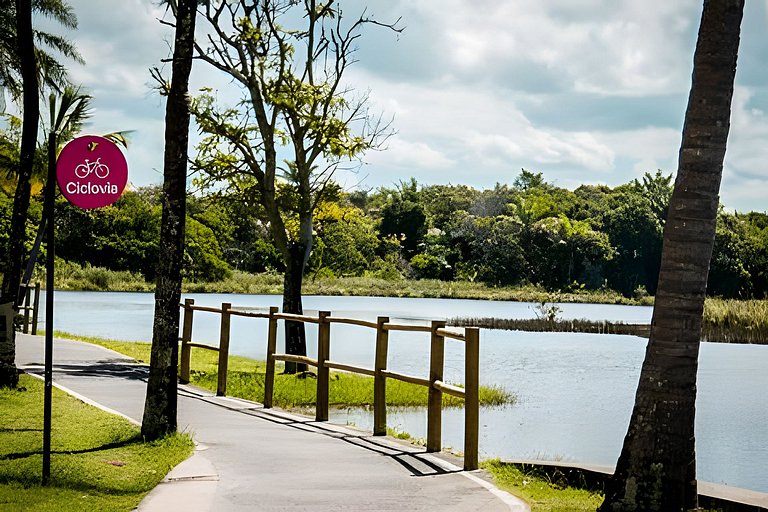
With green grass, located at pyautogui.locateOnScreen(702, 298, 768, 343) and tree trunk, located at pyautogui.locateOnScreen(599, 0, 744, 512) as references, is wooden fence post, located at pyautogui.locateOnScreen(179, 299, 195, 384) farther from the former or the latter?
green grass, located at pyautogui.locateOnScreen(702, 298, 768, 343)

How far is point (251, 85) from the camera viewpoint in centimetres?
2162

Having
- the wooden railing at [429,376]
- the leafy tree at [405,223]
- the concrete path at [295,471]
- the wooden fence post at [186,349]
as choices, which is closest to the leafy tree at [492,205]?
the leafy tree at [405,223]

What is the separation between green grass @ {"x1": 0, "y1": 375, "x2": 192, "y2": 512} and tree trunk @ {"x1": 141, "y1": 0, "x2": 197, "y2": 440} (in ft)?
1.07

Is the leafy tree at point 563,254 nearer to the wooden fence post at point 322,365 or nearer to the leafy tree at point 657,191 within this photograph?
the leafy tree at point 657,191

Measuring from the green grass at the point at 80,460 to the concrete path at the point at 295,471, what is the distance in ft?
0.77

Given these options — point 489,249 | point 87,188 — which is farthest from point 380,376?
point 489,249

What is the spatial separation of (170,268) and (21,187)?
16.7ft

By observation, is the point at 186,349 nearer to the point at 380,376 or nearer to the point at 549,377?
the point at 380,376

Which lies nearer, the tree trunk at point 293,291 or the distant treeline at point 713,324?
the tree trunk at point 293,291

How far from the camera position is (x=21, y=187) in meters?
14.5

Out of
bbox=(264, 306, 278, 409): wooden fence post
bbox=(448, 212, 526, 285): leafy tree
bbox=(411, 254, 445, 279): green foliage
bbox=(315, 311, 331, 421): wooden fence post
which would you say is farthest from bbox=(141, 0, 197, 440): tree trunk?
bbox=(448, 212, 526, 285): leafy tree

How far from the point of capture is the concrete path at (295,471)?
7938 mm

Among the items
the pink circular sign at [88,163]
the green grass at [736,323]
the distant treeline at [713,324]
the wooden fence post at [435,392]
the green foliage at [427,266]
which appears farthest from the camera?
the green foliage at [427,266]

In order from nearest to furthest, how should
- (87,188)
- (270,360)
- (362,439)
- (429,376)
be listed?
(87,188) < (362,439) < (429,376) < (270,360)
